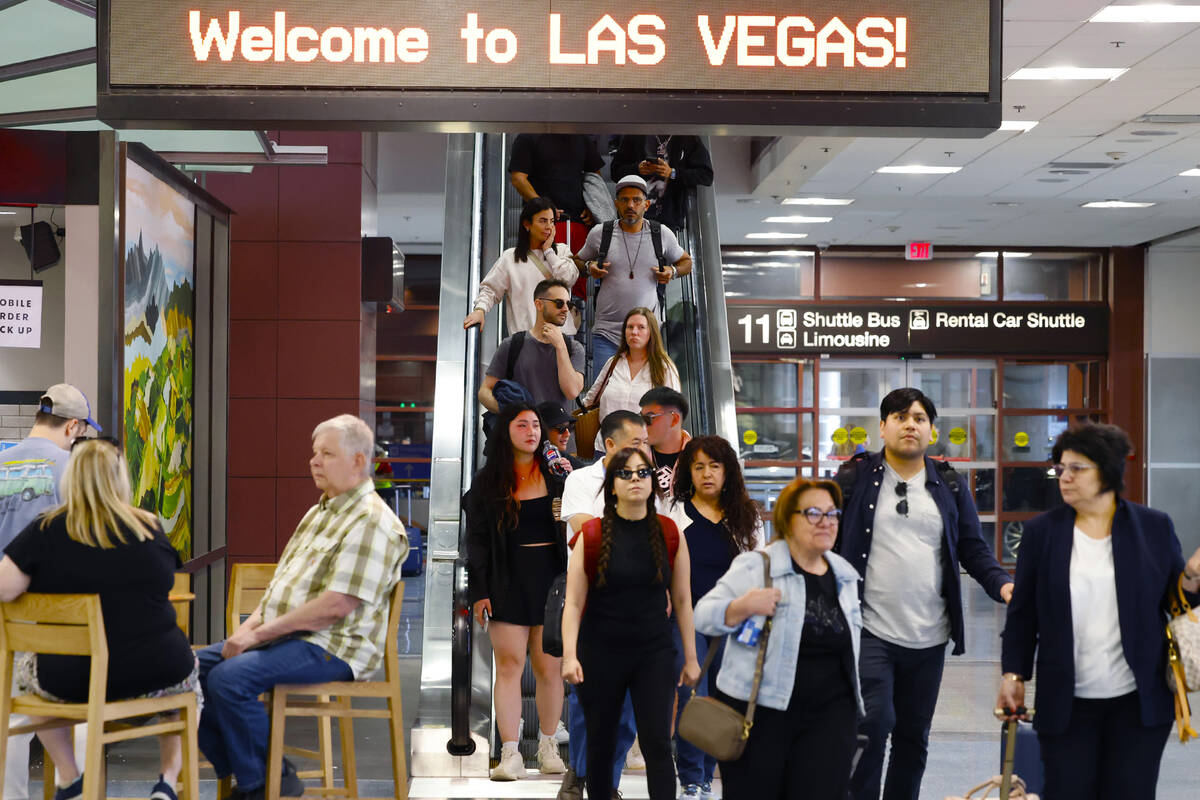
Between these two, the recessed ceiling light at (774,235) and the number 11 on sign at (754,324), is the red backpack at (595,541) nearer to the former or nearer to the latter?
the recessed ceiling light at (774,235)

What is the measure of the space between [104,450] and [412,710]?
13.5ft

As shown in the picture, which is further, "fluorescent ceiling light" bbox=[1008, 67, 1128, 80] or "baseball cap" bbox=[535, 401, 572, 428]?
"fluorescent ceiling light" bbox=[1008, 67, 1128, 80]

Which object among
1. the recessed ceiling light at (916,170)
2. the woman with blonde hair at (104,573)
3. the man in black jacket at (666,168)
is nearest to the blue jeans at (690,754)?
the woman with blonde hair at (104,573)

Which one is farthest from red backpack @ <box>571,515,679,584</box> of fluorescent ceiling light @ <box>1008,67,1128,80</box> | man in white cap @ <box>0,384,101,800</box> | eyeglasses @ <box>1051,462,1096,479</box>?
fluorescent ceiling light @ <box>1008,67,1128,80</box>

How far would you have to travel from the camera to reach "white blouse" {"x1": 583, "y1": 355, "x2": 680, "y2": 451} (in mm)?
6699

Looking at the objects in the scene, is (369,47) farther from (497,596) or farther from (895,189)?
(895,189)

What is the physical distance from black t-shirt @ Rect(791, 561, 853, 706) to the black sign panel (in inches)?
571

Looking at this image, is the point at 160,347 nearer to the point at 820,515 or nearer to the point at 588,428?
the point at 588,428

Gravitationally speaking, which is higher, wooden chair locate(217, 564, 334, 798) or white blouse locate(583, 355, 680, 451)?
white blouse locate(583, 355, 680, 451)

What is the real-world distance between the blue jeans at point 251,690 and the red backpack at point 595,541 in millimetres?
922

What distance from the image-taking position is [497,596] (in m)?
5.70

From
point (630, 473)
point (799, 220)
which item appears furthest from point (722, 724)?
point (799, 220)

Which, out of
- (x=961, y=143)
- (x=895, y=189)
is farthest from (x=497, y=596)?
(x=895, y=189)

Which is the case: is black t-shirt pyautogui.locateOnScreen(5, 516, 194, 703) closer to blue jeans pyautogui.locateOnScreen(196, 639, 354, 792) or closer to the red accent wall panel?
blue jeans pyautogui.locateOnScreen(196, 639, 354, 792)
